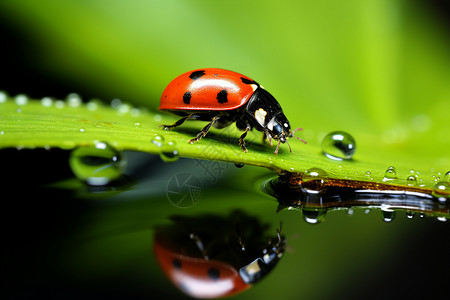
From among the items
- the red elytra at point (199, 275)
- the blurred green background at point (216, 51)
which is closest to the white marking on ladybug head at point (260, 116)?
the red elytra at point (199, 275)

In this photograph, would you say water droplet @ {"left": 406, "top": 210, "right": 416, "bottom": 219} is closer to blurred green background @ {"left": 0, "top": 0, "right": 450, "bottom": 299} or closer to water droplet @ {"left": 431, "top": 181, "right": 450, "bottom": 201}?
water droplet @ {"left": 431, "top": 181, "right": 450, "bottom": 201}

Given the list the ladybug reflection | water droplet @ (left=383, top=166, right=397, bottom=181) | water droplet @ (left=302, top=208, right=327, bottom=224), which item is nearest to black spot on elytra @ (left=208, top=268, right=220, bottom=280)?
the ladybug reflection

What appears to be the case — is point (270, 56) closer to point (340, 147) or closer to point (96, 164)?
point (340, 147)

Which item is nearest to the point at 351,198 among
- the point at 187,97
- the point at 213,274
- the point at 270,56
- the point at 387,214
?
the point at 387,214

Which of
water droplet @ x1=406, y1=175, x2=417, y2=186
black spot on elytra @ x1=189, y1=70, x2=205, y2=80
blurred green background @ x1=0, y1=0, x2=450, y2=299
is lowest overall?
water droplet @ x1=406, y1=175, x2=417, y2=186

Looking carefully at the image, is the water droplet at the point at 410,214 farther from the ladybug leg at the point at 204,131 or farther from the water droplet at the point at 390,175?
the ladybug leg at the point at 204,131

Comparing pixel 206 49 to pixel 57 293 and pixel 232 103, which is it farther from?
pixel 57 293
